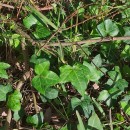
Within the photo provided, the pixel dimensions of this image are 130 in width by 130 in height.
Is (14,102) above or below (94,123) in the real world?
above

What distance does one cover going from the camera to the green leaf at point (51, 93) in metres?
1.77

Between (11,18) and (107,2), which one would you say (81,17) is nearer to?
(107,2)

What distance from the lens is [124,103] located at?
1.84 m

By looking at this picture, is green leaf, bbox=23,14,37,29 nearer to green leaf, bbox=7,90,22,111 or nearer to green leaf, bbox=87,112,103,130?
green leaf, bbox=7,90,22,111

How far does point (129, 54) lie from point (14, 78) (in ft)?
2.33

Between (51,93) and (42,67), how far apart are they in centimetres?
15

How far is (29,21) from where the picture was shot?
6.53 feet

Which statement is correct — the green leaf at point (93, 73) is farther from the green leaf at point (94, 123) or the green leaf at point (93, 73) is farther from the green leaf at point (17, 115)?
the green leaf at point (17, 115)

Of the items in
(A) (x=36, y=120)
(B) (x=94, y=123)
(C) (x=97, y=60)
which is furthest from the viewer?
(C) (x=97, y=60)


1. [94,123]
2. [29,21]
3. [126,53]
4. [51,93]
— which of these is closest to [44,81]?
[51,93]

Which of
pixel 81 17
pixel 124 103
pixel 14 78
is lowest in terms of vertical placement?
pixel 124 103

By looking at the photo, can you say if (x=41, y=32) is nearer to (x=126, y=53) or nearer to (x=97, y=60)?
(x=97, y=60)

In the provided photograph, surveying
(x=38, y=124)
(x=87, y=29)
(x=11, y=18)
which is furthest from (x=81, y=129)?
(x=11, y=18)

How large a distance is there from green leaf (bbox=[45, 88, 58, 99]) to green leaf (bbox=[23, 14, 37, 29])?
17.5 inches
